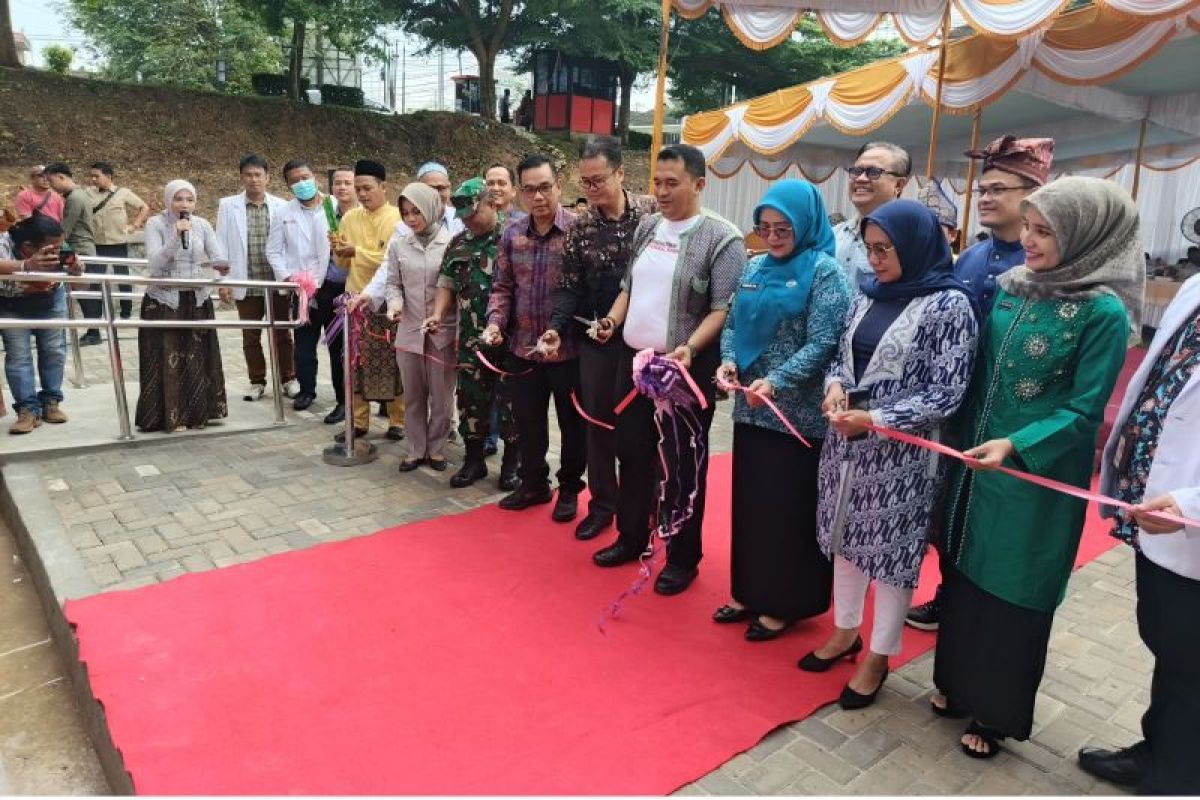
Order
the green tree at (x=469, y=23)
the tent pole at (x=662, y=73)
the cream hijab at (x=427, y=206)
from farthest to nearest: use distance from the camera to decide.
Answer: the green tree at (x=469, y=23), the tent pole at (x=662, y=73), the cream hijab at (x=427, y=206)

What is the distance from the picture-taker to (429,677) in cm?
251

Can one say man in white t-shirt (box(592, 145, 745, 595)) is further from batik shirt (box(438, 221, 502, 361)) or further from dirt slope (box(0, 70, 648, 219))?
dirt slope (box(0, 70, 648, 219))

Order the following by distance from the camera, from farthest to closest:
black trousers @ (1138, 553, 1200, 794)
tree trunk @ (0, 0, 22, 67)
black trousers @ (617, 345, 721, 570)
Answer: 1. tree trunk @ (0, 0, 22, 67)
2. black trousers @ (617, 345, 721, 570)
3. black trousers @ (1138, 553, 1200, 794)

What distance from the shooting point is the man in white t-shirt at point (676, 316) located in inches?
115

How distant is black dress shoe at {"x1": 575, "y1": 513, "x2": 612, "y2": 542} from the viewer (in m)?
3.61

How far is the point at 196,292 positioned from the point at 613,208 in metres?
2.98

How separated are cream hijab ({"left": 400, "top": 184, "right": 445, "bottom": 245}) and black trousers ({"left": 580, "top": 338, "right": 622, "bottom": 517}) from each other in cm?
126

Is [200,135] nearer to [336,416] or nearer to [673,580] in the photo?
[336,416]

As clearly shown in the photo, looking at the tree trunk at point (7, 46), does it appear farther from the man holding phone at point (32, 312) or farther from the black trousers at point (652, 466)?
the black trousers at point (652, 466)

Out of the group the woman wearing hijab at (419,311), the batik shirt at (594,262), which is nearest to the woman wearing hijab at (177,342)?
the woman wearing hijab at (419,311)

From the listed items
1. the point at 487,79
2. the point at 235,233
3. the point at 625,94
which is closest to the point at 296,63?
the point at 487,79

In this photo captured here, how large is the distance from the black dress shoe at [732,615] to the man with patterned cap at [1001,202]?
0.65 meters

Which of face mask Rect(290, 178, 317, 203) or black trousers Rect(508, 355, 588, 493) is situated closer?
black trousers Rect(508, 355, 588, 493)

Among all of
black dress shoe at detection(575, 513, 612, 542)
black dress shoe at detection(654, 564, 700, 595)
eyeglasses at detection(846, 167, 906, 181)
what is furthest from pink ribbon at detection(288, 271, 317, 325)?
eyeglasses at detection(846, 167, 906, 181)
